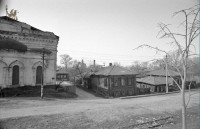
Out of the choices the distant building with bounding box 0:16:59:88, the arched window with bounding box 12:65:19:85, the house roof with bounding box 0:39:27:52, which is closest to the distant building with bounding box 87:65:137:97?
the distant building with bounding box 0:16:59:88

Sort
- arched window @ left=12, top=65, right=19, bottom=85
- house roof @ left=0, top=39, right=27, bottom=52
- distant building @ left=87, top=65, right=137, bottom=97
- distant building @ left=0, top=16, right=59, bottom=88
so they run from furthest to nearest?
distant building @ left=87, top=65, right=137, bottom=97, arched window @ left=12, top=65, right=19, bottom=85, distant building @ left=0, top=16, right=59, bottom=88, house roof @ left=0, top=39, right=27, bottom=52

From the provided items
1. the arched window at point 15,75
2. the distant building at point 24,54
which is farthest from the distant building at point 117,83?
the arched window at point 15,75

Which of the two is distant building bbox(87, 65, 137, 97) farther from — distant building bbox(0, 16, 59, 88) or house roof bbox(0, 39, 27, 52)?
house roof bbox(0, 39, 27, 52)

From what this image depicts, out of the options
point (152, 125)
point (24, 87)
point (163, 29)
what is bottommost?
point (152, 125)

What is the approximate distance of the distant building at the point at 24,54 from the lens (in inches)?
937

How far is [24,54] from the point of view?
2539 centimetres

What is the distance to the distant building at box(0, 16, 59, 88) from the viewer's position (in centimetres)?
2380

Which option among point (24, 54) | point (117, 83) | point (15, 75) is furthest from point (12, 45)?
point (117, 83)

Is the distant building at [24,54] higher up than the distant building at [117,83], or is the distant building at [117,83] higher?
the distant building at [24,54]

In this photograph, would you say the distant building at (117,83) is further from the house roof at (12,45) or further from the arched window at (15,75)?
the house roof at (12,45)

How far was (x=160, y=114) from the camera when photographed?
1686 cm

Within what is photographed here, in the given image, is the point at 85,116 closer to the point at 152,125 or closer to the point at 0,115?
the point at 152,125

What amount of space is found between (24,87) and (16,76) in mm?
2055

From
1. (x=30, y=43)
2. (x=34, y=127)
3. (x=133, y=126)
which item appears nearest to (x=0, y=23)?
(x=30, y=43)
